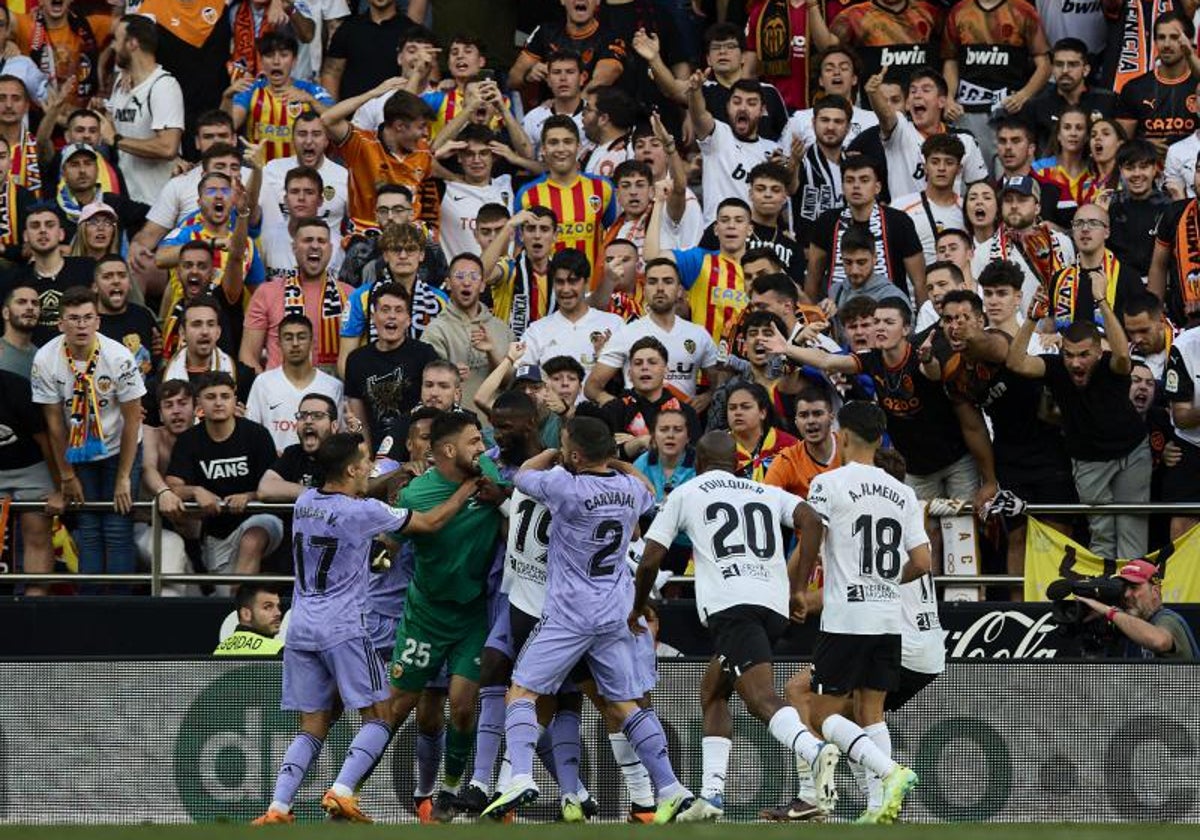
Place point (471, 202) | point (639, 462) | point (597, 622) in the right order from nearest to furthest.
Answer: point (597, 622) → point (639, 462) → point (471, 202)

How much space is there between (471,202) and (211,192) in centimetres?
205

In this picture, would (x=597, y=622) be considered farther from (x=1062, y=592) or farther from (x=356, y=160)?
(x=356, y=160)

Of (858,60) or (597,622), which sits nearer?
(597,622)

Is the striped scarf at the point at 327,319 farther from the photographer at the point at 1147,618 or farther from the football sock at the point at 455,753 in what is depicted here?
the photographer at the point at 1147,618

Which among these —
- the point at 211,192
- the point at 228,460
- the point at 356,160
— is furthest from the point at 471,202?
the point at 228,460

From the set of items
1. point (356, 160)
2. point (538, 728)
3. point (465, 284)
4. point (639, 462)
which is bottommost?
point (538, 728)

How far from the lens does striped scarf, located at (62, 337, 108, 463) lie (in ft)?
50.7

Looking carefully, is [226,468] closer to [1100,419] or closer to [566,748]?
[566,748]

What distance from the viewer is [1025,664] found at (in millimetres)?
13492

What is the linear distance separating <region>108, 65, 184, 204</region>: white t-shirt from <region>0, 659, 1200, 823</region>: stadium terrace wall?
6.32 meters

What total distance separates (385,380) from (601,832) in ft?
21.0

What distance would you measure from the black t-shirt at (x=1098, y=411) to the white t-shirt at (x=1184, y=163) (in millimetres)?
3349

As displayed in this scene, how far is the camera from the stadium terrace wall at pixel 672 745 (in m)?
13.3

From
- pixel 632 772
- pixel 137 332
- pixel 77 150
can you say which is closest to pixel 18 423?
pixel 137 332
